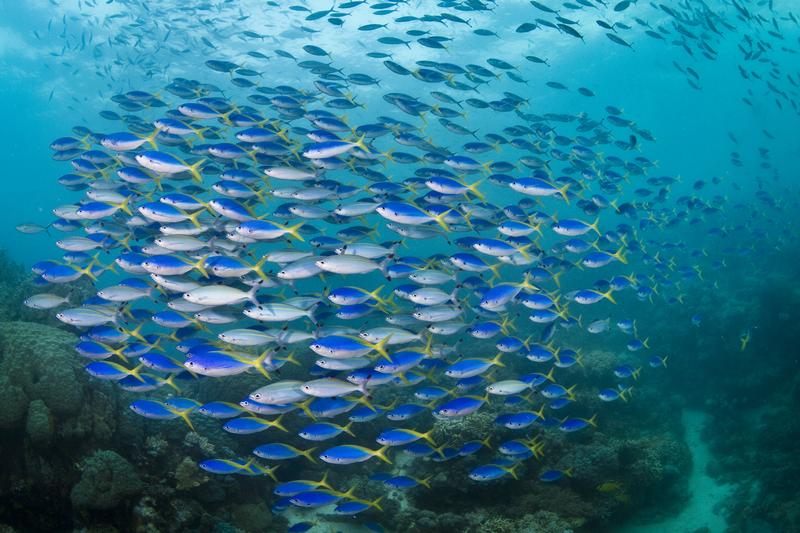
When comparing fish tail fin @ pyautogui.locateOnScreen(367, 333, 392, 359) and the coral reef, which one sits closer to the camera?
the coral reef

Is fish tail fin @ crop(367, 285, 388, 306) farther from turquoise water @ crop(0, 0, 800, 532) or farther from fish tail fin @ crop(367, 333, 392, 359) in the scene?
fish tail fin @ crop(367, 333, 392, 359)

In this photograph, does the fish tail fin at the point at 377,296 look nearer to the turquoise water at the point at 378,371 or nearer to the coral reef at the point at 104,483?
the turquoise water at the point at 378,371

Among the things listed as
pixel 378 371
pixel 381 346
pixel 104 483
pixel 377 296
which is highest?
pixel 377 296

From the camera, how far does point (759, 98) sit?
81.4m

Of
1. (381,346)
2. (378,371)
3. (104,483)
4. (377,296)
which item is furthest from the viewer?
(377,296)

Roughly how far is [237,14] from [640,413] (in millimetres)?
Answer: 29135

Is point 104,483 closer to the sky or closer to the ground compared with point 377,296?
closer to the ground

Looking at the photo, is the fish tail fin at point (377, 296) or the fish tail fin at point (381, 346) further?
the fish tail fin at point (377, 296)

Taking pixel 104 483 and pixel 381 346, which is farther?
pixel 381 346

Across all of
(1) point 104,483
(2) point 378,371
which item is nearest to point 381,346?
(2) point 378,371

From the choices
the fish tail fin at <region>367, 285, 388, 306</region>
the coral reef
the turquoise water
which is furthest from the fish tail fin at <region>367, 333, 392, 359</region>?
the coral reef

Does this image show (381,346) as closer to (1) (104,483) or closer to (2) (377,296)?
(2) (377,296)

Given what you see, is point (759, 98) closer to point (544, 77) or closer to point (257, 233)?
point (544, 77)

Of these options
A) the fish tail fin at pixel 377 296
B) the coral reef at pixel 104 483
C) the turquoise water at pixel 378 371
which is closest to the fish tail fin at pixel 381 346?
the turquoise water at pixel 378 371
